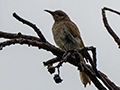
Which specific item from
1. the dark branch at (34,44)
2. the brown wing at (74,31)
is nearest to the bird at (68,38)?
the brown wing at (74,31)

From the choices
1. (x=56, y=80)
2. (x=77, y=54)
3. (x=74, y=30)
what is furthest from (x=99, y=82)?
(x=74, y=30)

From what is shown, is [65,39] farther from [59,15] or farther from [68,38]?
[59,15]

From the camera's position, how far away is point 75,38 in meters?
4.88

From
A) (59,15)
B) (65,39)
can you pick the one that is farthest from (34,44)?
(59,15)

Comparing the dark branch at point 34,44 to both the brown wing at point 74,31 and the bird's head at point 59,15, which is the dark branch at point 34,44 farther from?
the bird's head at point 59,15

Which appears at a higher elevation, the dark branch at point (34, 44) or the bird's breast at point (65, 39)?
the bird's breast at point (65, 39)

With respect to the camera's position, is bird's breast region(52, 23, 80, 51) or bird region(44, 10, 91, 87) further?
bird's breast region(52, 23, 80, 51)

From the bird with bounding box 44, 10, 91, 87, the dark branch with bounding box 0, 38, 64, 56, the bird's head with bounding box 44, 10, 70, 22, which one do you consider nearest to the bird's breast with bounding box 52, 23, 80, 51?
the bird with bounding box 44, 10, 91, 87

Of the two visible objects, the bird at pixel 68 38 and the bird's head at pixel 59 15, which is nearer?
the bird at pixel 68 38

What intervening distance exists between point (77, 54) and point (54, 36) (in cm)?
326

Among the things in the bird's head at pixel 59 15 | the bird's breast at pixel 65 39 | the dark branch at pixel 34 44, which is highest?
the bird's head at pixel 59 15

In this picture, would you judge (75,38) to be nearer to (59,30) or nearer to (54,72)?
(59,30)

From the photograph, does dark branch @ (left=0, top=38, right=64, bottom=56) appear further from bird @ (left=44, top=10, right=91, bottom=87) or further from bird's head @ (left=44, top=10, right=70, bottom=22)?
bird's head @ (left=44, top=10, right=70, bottom=22)

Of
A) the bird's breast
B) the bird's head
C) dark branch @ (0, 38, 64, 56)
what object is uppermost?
the bird's head
